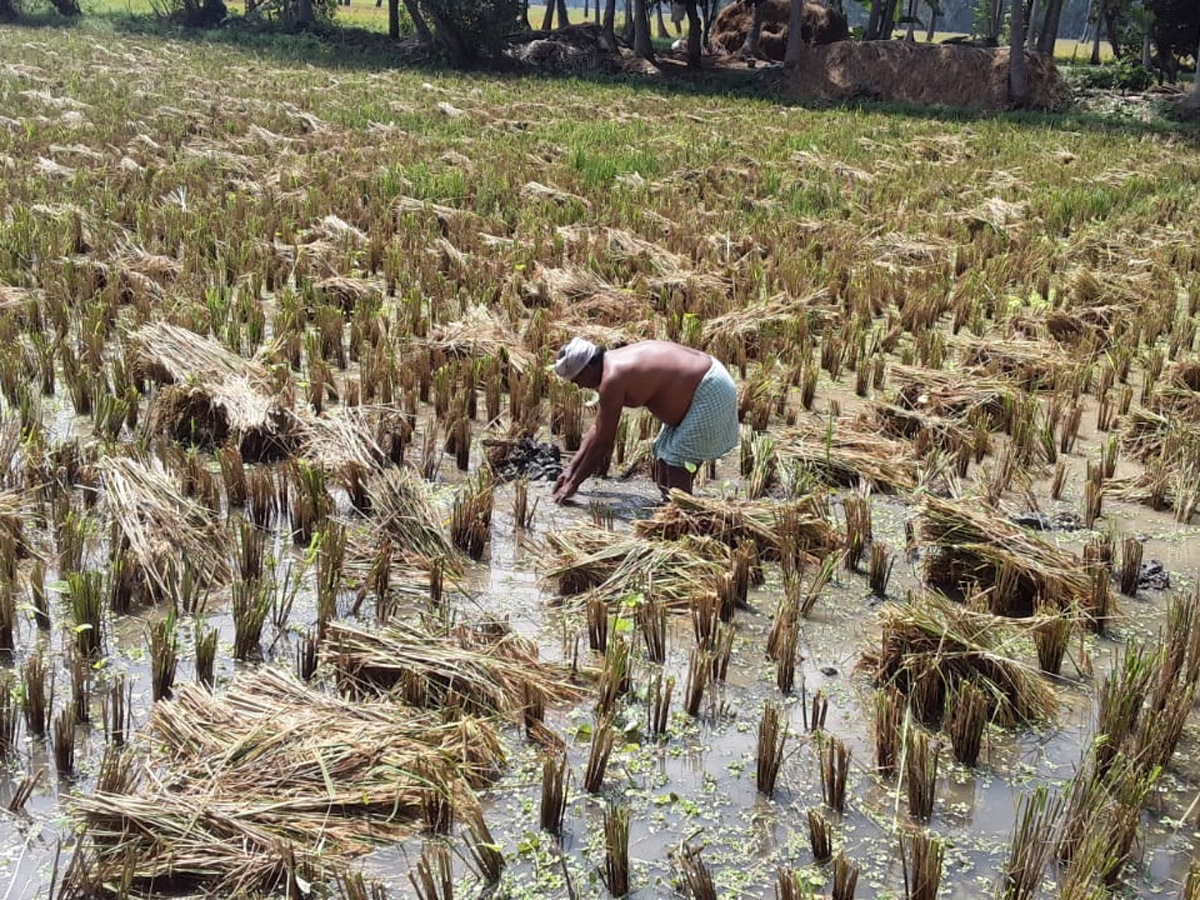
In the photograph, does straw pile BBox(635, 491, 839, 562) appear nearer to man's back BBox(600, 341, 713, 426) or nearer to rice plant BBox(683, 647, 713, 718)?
man's back BBox(600, 341, 713, 426)

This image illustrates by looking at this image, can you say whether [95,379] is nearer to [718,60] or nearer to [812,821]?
[812,821]

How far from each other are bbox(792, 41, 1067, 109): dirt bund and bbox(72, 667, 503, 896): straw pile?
21689 millimetres

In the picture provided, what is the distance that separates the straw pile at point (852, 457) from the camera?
459cm

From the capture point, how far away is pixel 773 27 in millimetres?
30328

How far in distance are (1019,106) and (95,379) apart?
66.0 feet

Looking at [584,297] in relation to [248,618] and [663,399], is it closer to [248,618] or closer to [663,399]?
[663,399]

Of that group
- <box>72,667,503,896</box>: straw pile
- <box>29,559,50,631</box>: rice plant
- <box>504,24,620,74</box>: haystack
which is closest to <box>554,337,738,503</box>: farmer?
<box>72,667,503,896</box>: straw pile

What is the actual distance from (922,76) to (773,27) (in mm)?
8578

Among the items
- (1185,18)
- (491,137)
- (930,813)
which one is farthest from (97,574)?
(1185,18)

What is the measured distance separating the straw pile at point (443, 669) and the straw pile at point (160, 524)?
2.19ft

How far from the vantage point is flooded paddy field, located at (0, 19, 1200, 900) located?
8.43 feet

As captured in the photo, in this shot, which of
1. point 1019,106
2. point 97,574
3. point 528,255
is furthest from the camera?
point 1019,106

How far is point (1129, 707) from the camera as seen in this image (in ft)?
9.57

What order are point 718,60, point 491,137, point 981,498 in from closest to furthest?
1. point 981,498
2. point 491,137
3. point 718,60
